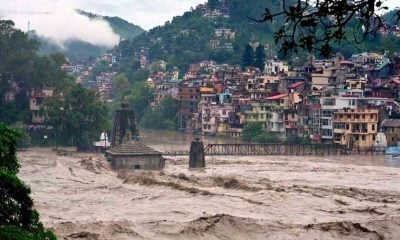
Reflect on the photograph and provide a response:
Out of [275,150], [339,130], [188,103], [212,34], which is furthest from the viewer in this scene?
[212,34]

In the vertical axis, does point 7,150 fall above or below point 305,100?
below

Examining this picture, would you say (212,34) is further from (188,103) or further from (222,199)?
(222,199)

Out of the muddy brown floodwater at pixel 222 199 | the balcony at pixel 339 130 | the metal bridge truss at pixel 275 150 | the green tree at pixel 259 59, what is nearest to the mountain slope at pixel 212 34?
the green tree at pixel 259 59

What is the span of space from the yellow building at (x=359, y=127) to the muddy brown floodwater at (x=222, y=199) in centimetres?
739

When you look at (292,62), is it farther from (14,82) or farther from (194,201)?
(194,201)

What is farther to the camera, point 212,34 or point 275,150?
point 212,34

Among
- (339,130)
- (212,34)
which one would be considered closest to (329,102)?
(339,130)

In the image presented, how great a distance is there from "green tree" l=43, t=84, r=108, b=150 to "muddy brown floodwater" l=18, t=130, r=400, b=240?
800 centimetres

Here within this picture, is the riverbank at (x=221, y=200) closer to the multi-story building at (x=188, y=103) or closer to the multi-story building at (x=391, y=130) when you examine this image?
the multi-story building at (x=391, y=130)

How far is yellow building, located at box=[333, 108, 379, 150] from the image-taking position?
2063 inches

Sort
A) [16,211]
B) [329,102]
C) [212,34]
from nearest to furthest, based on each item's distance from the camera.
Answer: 1. [16,211]
2. [329,102]
3. [212,34]

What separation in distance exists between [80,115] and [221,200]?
28.1 meters

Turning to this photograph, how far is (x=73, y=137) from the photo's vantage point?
5391cm

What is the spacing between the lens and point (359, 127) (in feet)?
173
